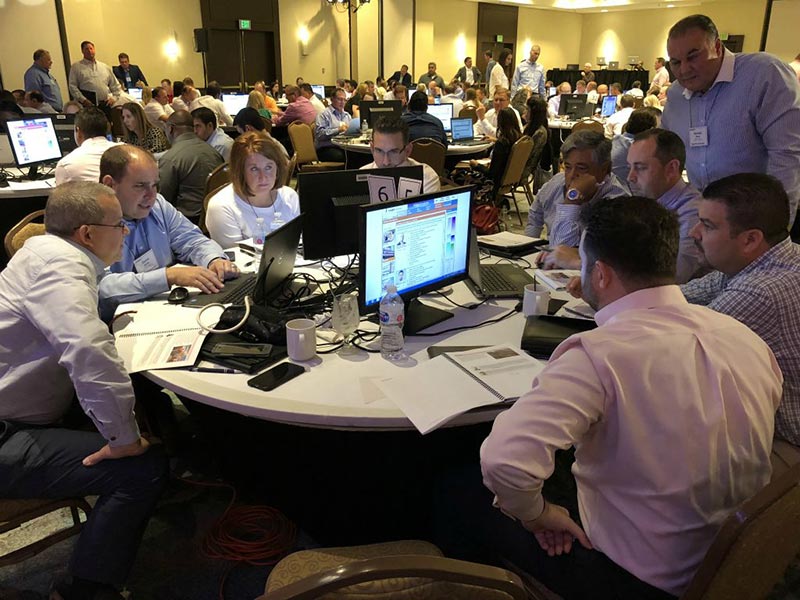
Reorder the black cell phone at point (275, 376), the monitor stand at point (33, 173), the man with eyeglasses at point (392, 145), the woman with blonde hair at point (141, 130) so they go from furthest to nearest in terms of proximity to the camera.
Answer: the woman with blonde hair at point (141, 130), the monitor stand at point (33, 173), the man with eyeglasses at point (392, 145), the black cell phone at point (275, 376)

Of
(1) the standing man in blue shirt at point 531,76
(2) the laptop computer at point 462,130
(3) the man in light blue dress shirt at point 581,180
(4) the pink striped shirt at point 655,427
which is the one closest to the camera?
(4) the pink striped shirt at point 655,427

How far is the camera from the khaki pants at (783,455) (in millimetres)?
1592

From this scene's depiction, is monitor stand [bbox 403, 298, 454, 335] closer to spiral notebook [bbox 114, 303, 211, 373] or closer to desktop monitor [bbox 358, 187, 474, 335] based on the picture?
desktop monitor [bbox 358, 187, 474, 335]

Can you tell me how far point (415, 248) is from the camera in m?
1.92

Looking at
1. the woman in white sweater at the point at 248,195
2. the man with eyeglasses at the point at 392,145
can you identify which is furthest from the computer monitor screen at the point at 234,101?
the woman in white sweater at the point at 248,195

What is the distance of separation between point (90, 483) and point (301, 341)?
69cm

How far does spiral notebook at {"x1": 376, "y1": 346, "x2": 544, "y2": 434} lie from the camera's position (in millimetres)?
1496

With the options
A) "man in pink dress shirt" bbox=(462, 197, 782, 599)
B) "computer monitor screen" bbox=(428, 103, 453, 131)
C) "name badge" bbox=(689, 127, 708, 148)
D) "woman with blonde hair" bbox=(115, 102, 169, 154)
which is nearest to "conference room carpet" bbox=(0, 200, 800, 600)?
"man in pink dress shirt" bbox=(462, 197, 782, 599)

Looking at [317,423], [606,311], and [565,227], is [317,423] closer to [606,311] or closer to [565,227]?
[606,311]

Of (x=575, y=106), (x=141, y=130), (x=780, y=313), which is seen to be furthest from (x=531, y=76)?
(x=780, y=313)

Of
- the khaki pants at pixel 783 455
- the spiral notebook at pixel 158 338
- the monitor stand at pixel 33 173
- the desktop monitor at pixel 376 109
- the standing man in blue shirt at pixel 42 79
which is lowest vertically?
the khaki pants at pixel 783 455

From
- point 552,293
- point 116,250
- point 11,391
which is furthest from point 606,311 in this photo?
point 11,391

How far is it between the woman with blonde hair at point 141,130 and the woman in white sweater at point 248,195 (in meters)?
3.47

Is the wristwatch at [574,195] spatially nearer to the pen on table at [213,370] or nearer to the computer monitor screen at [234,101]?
the pen on table at [213,370]
